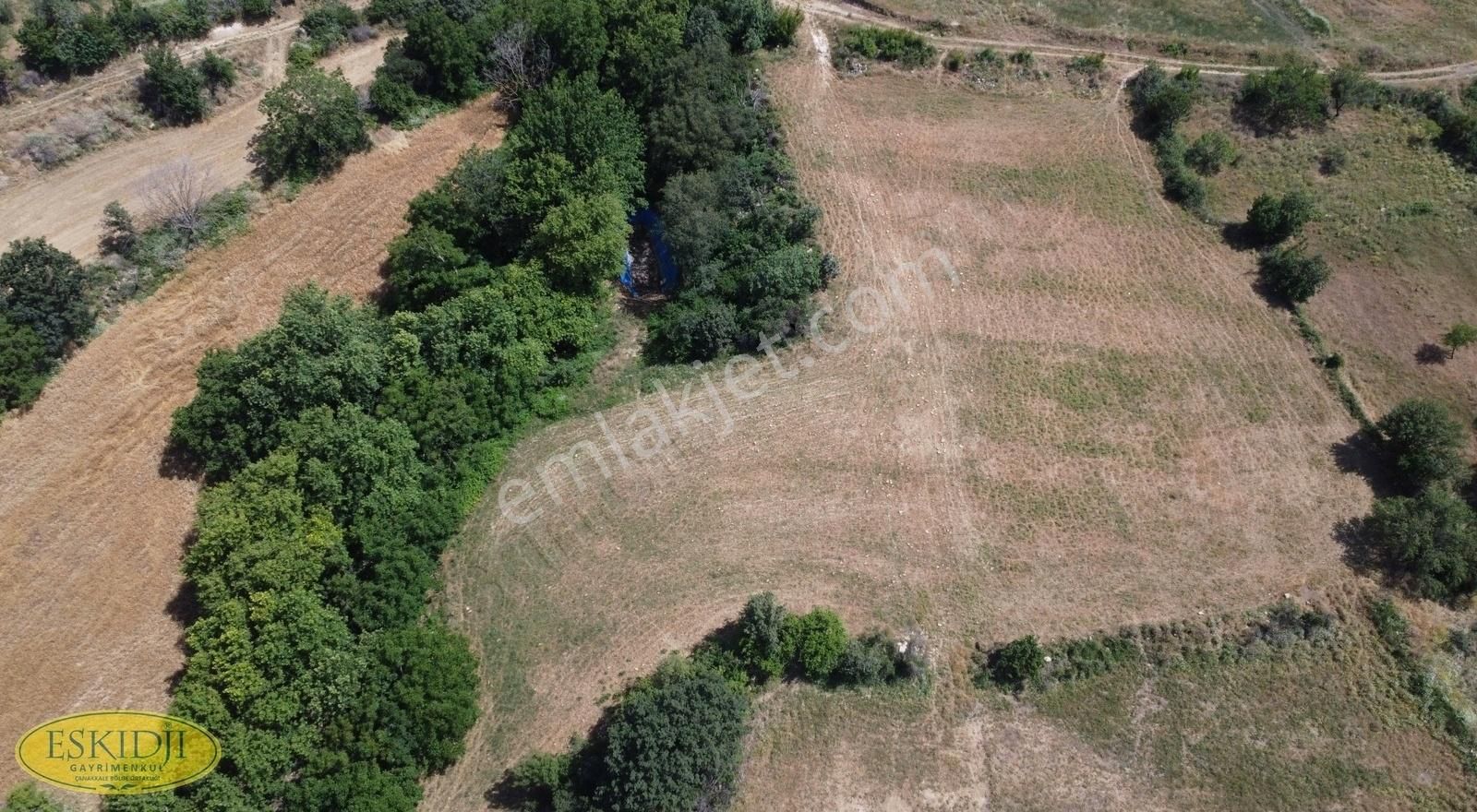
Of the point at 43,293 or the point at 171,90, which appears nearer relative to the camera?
the point at 43,293

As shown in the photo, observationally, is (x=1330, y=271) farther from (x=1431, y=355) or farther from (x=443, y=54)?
(x=443, y=54)

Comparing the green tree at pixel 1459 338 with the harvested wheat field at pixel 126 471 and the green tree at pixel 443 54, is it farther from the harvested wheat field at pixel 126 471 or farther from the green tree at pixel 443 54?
the green tree at pixel 443 54

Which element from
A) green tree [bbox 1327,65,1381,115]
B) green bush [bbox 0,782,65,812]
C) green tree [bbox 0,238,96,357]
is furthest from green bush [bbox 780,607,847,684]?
green tree [bbox 1327,65,1381,115]

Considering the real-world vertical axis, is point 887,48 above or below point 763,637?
above

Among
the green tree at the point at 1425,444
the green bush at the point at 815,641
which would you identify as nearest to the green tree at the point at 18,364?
the green bush at the point at 815,641

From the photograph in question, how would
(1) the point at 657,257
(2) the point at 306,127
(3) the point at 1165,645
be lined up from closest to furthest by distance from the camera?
(3) the point at 1165,645 < (2) the point at 306,127 < (1) the point at 657,257

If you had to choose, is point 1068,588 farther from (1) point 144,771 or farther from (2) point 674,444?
(1) point 144,771

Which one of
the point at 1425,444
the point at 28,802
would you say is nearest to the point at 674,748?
the point at 28,802
